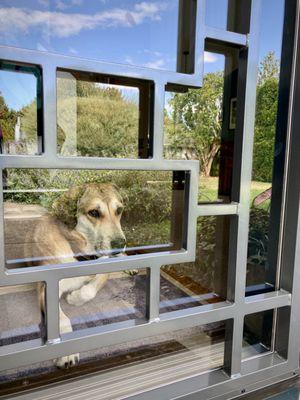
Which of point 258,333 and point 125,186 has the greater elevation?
point 125,186

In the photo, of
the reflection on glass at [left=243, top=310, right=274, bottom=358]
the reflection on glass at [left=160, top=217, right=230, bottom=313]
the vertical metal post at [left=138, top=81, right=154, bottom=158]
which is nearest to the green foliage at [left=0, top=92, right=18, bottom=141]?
the vertical metal post at [left=138, top=81, right=154, bottom=158]

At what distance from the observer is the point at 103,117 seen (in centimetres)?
100

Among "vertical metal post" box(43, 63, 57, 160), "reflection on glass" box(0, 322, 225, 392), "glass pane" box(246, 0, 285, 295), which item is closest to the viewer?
"vertical metal post" box(43, 63, 57, 160)

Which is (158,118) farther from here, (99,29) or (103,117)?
(99,29)

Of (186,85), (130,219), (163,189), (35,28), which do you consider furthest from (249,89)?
(35,28)

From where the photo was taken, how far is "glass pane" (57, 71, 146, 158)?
0.87 metres

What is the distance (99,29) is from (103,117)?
1.06 ft

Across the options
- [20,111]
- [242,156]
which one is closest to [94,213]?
[20,111]

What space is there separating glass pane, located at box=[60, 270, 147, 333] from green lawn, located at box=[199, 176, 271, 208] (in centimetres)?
31

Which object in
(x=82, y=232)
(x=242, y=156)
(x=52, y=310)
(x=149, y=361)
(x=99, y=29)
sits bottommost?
(x=149, y=361)

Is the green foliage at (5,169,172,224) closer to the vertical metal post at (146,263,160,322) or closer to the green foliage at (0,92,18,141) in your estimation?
the green foliage at (0,92,18,141)

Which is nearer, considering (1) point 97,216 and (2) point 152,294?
(2) point 152,294

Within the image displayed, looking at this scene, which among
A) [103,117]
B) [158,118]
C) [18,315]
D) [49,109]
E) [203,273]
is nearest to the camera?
[49,109]

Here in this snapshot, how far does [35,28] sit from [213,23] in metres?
0.54
